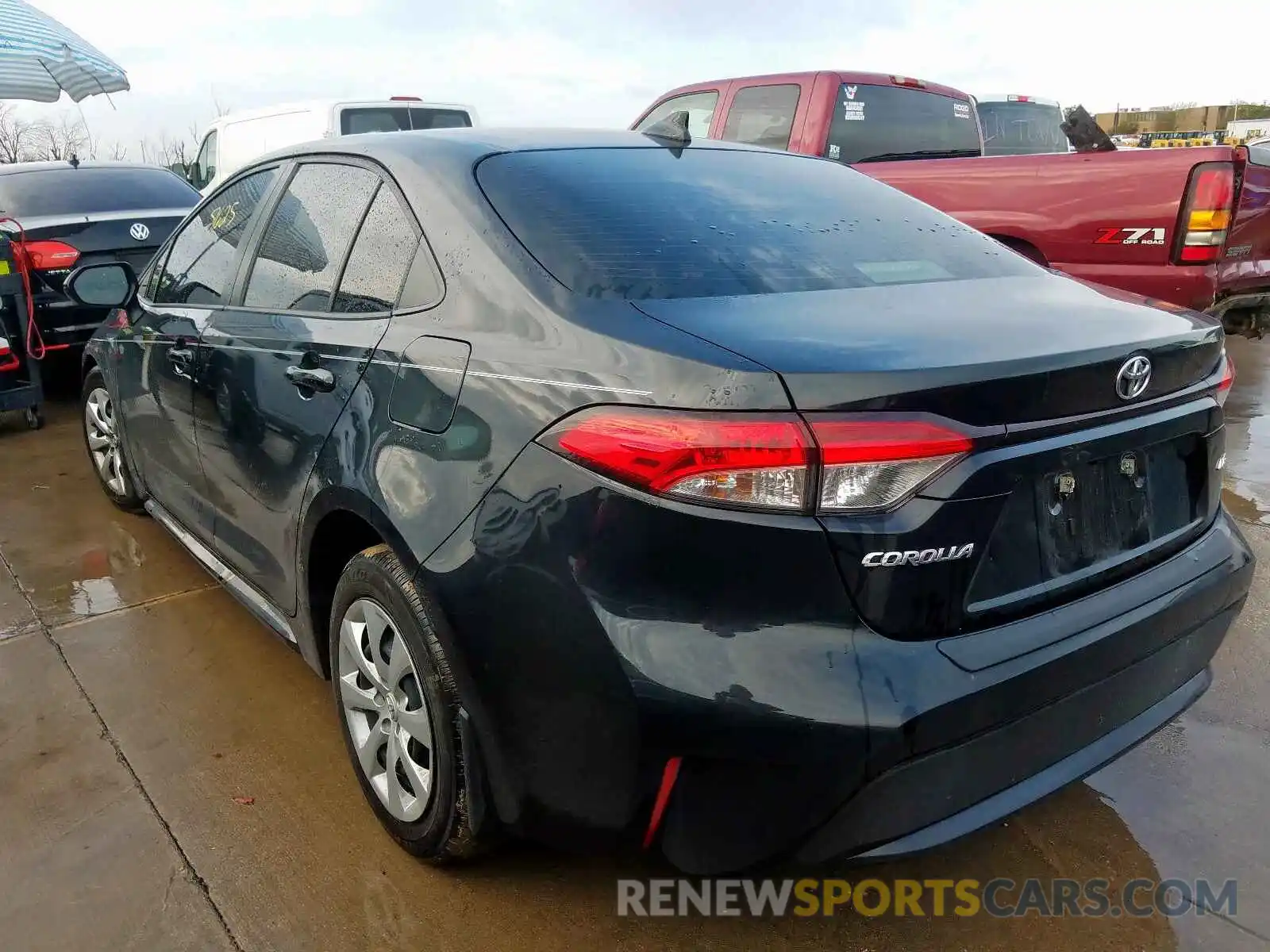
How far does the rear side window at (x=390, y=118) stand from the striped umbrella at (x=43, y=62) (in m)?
2.65

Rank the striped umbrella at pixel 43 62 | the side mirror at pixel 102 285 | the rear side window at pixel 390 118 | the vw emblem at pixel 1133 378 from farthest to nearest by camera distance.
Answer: the rear side window at pixel 390 118 → the striped umbrella at pixel 43 62 → the side mirror at pixel 102 285 → the vw emblem at pixel 1133 378

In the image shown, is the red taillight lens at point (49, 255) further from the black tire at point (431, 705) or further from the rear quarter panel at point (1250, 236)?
the rear quarter panel at point (1250, 236)

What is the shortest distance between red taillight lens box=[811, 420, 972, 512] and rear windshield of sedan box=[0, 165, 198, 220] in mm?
6633

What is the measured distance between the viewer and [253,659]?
3.24 metres

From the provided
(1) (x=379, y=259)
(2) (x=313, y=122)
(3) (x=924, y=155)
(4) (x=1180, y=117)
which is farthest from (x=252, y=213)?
(4) (x=1180, y=117)

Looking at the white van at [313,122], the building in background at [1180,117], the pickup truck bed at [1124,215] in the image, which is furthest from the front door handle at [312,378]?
the building in background at [1180,117]

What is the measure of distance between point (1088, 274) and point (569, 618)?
4481 millimetres

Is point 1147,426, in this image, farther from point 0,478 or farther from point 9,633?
point 0,478

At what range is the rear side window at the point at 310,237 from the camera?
2535 mm

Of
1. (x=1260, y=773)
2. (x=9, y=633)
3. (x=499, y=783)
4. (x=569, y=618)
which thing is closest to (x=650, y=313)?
(x=569, y=618)

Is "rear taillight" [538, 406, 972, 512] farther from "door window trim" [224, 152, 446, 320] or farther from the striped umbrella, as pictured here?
the striped umbrella

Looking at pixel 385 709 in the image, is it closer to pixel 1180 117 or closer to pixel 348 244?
pixel 348 244

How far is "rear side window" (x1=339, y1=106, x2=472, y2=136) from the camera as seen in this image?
925 centimetres

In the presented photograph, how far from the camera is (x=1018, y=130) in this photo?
8469mm
